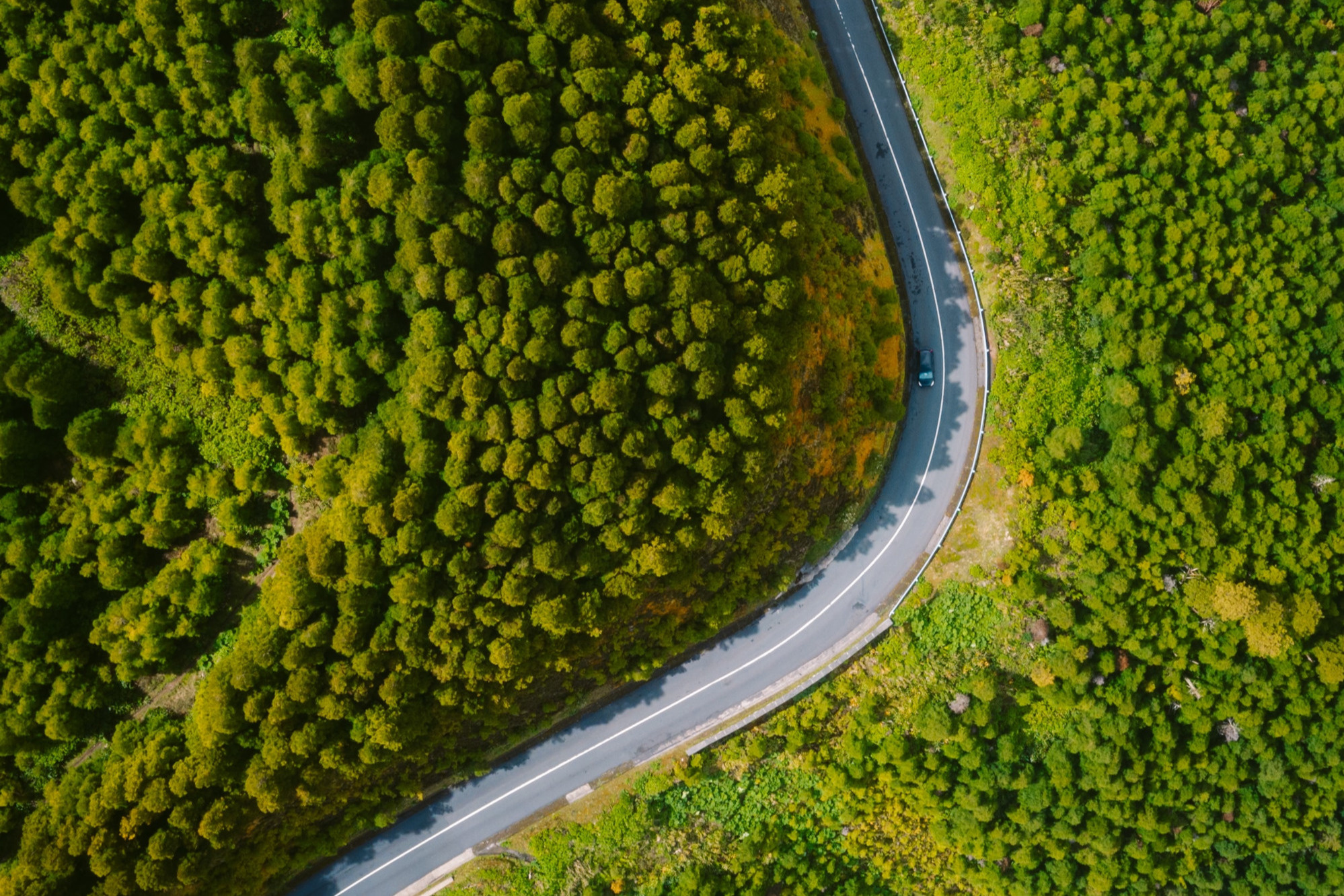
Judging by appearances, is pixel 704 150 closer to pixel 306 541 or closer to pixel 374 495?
pixel 374 495

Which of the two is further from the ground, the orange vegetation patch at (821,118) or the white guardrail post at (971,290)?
the orange vegetation patch at (821,118)

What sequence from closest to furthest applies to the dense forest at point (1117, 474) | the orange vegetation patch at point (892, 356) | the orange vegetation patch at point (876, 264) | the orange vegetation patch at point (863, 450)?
1. the orange vegetation patch at point (863, 450)
2. the orange vegetation patch at point (876, 264)
3. the orange vegetation patch at point (892, 356)
4. the dense forest at point (1117, 474)

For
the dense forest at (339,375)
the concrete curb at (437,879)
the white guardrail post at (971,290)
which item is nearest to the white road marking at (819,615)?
the concrete curb at (437,879)

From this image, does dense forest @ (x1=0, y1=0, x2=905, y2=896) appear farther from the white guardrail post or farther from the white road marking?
the white guardrail post

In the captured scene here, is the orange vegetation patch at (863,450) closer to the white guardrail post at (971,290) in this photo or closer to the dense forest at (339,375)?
the white guardrail post at (971,290)

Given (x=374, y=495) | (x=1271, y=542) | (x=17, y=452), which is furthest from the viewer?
(x=1271, y=542)

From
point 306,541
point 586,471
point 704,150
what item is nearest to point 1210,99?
point 704,150

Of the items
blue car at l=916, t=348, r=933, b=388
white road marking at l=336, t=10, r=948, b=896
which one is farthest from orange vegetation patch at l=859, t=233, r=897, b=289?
blue car at l=916, t=348, r=933, b=388
